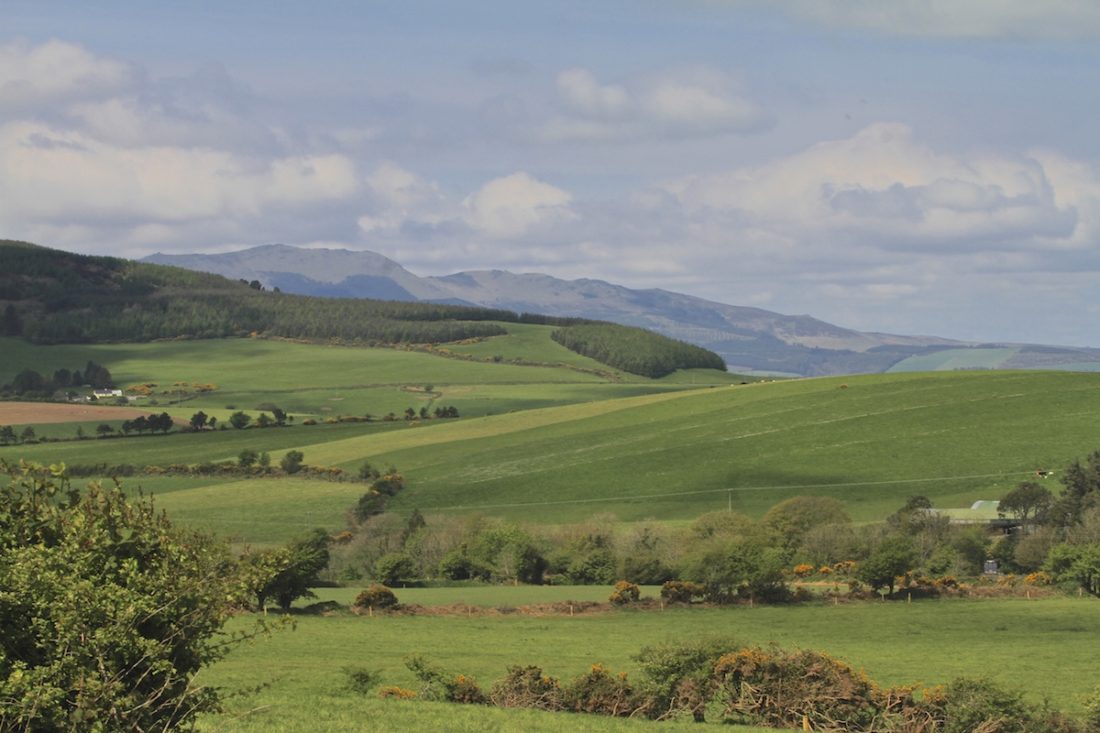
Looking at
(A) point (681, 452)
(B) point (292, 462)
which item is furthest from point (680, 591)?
→ (B) point (292, 462)

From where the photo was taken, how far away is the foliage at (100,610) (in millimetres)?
18797

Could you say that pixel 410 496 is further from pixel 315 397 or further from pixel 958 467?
pixel 315 397

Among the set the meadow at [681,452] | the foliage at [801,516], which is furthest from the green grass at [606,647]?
the meadow at [681,452]

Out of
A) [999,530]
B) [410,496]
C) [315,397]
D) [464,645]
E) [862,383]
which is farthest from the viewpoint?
[315,397]

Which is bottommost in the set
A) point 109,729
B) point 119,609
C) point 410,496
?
point 410,496

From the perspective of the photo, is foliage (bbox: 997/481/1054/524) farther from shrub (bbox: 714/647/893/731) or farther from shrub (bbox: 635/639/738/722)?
shrub (bbox: 714/647/893/731)

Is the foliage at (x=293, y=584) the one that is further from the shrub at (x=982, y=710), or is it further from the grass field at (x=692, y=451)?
the shrub at (x=982, y=710)

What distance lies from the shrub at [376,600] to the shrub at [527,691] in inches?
1173

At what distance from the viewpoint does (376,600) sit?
69.2 m

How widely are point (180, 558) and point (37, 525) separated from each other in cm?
229

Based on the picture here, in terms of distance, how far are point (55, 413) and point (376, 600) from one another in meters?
111

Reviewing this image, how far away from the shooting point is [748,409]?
481ft

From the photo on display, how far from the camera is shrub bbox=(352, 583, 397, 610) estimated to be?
69.1m

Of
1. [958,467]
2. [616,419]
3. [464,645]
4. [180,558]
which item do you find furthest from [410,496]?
[180,558]
